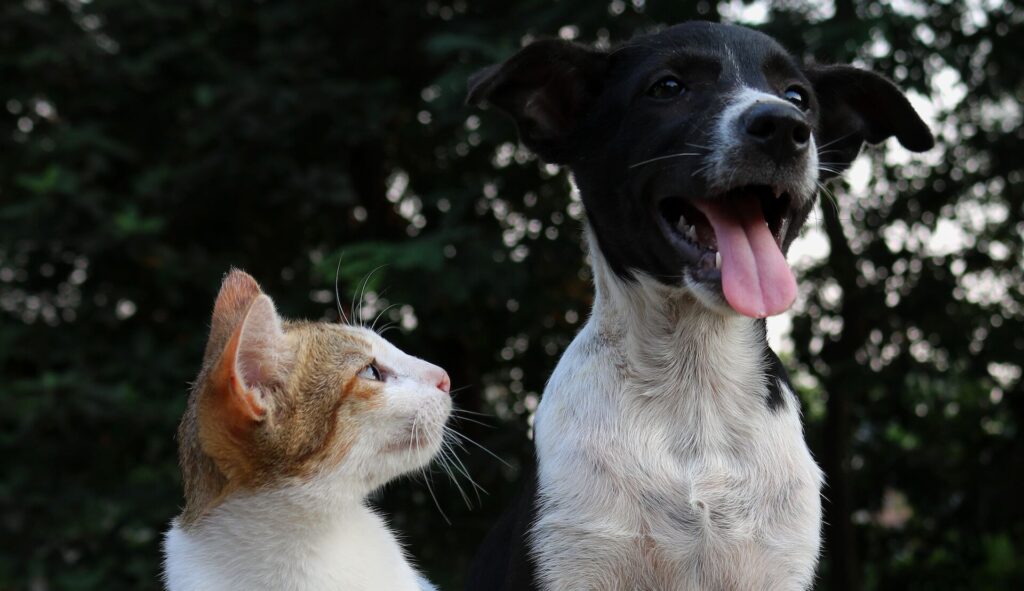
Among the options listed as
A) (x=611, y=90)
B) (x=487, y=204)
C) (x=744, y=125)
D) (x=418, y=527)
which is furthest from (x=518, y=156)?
(x=744, y=125)

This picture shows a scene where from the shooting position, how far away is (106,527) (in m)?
5.76

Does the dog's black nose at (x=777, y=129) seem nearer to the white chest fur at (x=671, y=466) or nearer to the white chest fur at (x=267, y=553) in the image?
the white chest fur at (x=671, y=466)

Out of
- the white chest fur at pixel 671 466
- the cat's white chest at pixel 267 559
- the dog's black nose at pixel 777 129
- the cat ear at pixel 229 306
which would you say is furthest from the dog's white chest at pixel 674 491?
the cat ear at pixel 229 306

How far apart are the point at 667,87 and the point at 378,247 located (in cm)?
240

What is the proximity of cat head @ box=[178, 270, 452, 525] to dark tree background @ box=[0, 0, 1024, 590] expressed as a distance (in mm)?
2281

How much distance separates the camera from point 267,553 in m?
2.40

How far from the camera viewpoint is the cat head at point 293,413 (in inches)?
90.0

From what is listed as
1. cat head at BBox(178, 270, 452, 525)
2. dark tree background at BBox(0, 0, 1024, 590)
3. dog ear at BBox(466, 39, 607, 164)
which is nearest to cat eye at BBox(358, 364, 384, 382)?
cat head at BBox(178, 270, 452, 525)

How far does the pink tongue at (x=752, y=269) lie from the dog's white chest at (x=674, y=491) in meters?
0.34

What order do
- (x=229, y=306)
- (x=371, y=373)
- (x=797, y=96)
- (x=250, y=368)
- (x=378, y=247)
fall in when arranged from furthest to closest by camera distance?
(x=378, y=247), (x=797, y=96), (x=371, y=373), (x=229, y=306), (x=250, y=368)

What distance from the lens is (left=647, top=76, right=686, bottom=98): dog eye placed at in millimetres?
2658

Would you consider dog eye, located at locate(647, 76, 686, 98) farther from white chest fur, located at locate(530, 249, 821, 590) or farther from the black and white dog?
white chest fur, located at locate(530, 249, 821, 590)

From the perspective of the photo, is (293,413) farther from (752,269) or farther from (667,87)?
(667,87)

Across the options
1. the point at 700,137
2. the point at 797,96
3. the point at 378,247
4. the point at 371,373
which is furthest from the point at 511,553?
the point at 378,247
